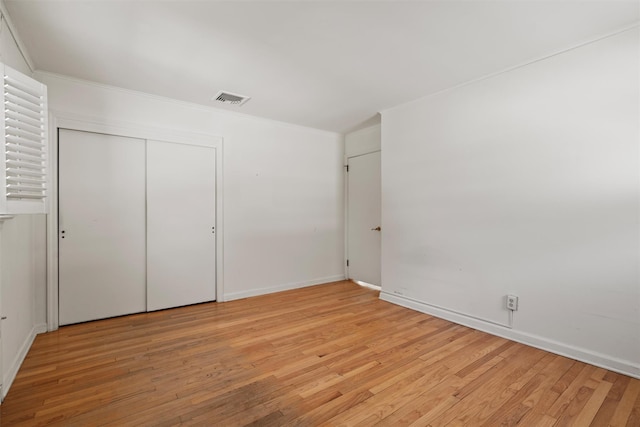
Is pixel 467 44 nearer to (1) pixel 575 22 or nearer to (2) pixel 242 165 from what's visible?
(1) pixel 575 22

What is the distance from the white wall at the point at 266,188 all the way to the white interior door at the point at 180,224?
0.22 metres

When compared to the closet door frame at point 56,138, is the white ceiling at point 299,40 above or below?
above

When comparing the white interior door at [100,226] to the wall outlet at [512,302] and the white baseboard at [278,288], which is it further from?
the wall outlet at [512,302]

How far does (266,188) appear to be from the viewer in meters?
4.31

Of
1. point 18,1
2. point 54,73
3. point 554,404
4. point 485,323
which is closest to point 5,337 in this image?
point 18,1

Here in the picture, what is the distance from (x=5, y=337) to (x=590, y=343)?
4254mm

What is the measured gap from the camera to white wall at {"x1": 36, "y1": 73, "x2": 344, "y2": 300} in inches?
136

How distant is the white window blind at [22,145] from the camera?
5.44 feet

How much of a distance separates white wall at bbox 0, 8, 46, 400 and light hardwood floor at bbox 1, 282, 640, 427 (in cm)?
15

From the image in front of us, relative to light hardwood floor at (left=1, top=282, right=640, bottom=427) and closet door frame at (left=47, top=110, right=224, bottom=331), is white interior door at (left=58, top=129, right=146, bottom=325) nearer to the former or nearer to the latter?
closet door frame at (left=47, top=110, right=224, bottom=331)

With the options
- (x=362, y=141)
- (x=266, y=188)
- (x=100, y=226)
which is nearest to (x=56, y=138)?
(x=100, y=226)

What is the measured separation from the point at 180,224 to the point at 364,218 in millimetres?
2699

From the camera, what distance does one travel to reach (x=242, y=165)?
4.09 meters

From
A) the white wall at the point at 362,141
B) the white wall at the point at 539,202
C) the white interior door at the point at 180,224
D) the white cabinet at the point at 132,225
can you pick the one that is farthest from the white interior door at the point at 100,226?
the white wall at the point at 539,202
